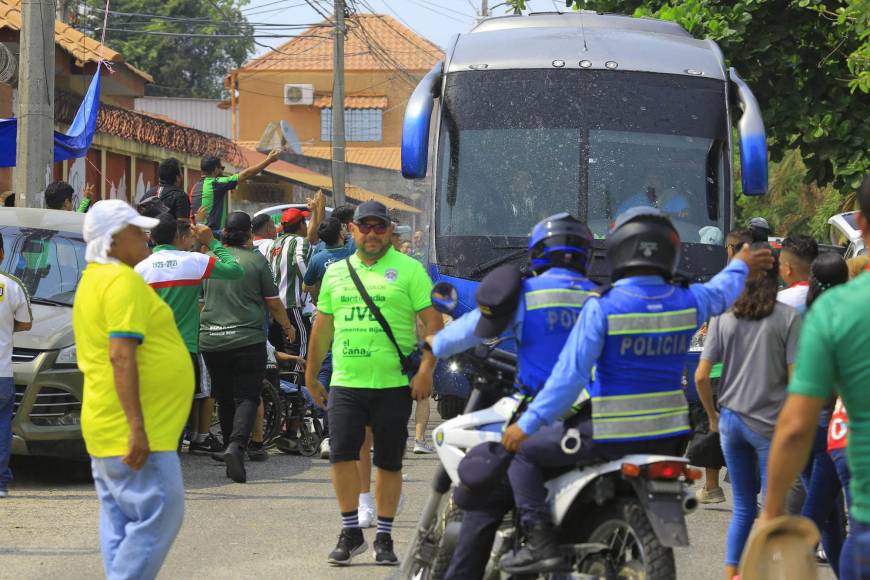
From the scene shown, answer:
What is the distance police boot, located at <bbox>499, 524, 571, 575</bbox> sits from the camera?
516 cm

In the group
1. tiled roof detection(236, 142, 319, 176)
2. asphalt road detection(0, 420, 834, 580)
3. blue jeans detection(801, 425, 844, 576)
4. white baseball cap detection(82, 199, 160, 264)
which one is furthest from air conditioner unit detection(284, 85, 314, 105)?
white baseball cap detection(82, 199, 160, 264)

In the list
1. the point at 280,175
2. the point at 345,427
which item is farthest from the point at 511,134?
the point at 280,175

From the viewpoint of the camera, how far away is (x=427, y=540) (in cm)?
592

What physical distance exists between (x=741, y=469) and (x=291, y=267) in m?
6.87

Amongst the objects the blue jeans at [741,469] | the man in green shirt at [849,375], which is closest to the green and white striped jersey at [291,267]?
the blue jeans at [741,469]

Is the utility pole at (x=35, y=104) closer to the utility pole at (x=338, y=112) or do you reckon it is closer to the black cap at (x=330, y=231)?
the black cap at (x=330, y=231)

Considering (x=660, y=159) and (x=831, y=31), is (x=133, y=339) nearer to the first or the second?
(x=660, y=159)

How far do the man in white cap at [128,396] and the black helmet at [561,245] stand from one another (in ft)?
4.84

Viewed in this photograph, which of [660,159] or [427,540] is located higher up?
[660,159]

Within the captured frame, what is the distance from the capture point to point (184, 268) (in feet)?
32.6

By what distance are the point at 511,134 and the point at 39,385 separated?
445 centimetres

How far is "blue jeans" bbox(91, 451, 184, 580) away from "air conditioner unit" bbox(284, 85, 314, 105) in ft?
197

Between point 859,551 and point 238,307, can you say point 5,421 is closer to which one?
point 238,307

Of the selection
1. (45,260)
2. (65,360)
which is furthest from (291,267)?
(65,360)
